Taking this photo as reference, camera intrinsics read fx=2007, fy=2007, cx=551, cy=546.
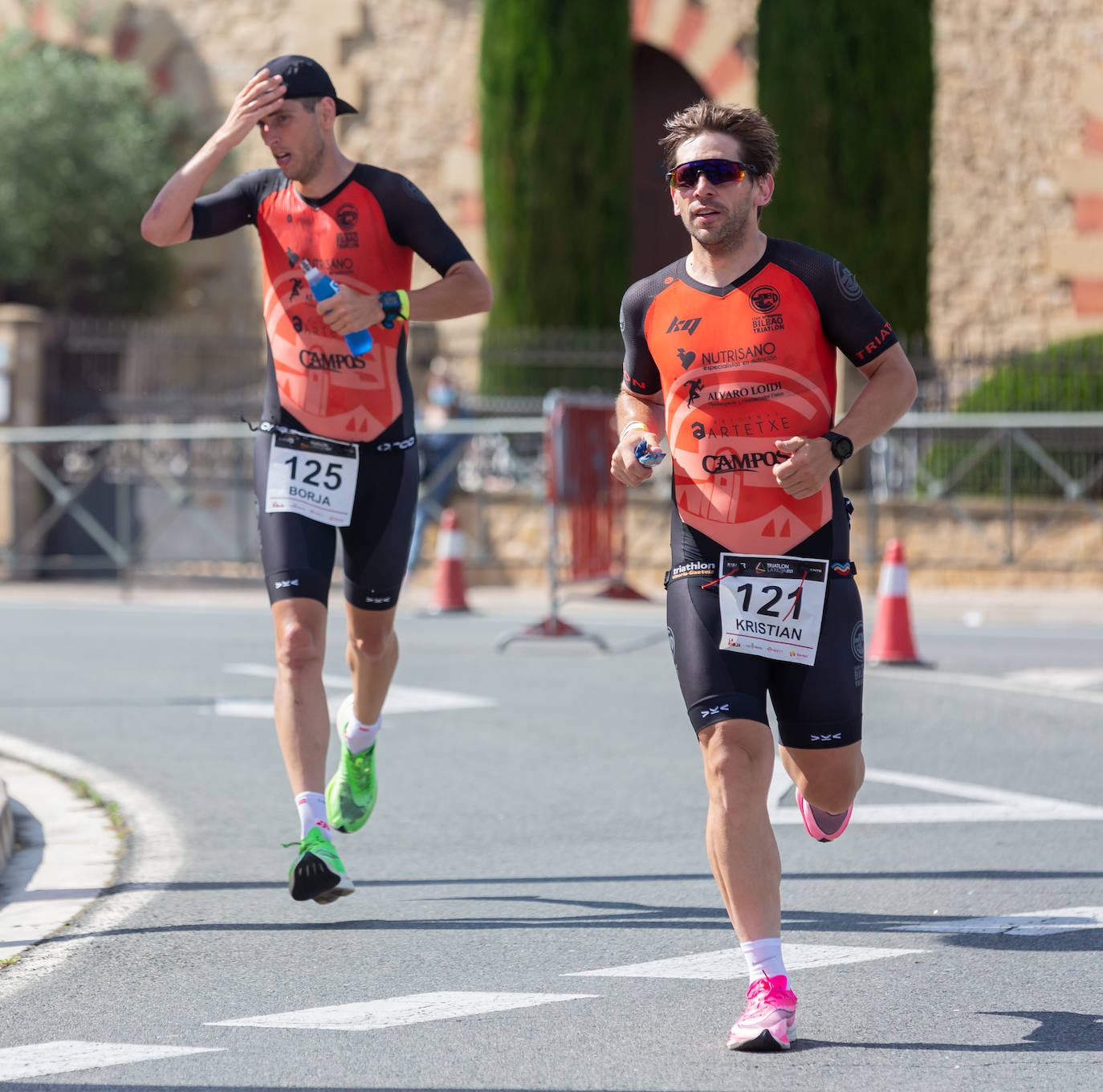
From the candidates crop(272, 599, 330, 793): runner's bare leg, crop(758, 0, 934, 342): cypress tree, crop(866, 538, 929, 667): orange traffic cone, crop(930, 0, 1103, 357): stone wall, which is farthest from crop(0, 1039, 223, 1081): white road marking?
crop(930, 0, 1103, 357): stone wall

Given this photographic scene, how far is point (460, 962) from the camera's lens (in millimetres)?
5176

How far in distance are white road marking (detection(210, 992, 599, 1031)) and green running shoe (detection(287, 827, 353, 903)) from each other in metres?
0.68

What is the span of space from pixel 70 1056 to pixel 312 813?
1.37 metres

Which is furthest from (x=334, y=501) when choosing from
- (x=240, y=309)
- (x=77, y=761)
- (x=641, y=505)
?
(x=240, y=309)

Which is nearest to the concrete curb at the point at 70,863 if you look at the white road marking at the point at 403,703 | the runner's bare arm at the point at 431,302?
the white road marking at the point at 403,703

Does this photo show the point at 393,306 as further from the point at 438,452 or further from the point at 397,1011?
the point at 438,452

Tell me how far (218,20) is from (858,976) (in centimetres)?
2451

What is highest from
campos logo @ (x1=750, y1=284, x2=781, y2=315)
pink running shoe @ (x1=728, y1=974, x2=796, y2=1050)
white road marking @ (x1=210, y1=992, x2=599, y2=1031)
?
campos logo @ (x1=750, y1=284, x2=781, y2=315)

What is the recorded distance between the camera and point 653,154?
89.0 ft

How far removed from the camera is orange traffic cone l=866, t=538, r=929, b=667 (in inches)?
464

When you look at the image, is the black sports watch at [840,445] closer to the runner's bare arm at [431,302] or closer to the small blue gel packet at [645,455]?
the small blue gel packet at [645,455]

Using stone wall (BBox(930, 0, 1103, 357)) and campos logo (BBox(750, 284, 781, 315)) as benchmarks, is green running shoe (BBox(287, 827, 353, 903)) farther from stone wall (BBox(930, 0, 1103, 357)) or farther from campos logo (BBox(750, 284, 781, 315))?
stone wall (BBox(930, 0, 1103, 357))

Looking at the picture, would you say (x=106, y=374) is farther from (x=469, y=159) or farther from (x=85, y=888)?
(x=85, y=888)

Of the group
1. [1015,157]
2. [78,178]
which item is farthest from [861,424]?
[78,178]
